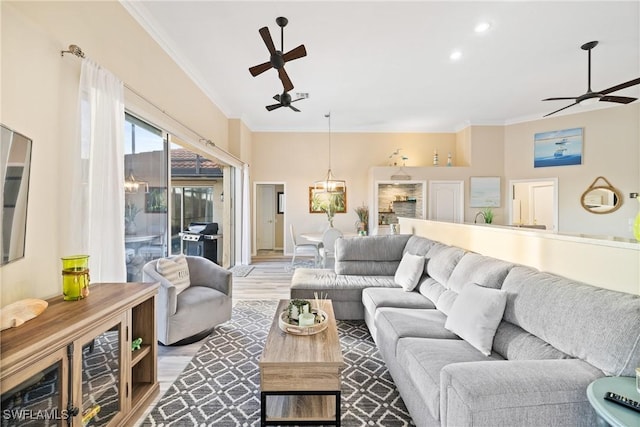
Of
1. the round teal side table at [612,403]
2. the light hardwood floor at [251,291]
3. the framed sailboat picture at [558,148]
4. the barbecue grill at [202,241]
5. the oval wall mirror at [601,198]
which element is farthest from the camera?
the barbecue grill at [202,241]

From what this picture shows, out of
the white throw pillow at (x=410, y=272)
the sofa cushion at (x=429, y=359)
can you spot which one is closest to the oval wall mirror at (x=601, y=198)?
the white throw pillow at (x=410, y=272)

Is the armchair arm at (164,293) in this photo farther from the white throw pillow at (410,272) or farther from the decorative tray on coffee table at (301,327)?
the white throw pillow at (410,272)

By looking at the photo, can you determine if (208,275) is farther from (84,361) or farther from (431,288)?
(431,288)

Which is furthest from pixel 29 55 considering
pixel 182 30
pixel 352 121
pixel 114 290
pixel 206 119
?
pixel 352 121

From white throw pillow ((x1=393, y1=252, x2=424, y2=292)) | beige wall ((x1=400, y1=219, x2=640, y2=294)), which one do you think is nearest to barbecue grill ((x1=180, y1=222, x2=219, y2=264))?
white throw pillow ((x1=393, y1=252, x2=424, y2=292))

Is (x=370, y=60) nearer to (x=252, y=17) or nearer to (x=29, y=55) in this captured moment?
(x=252, y=17)

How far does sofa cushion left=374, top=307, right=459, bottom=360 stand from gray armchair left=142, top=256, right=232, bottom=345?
1661 mm

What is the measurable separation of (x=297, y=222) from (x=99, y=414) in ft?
19.5

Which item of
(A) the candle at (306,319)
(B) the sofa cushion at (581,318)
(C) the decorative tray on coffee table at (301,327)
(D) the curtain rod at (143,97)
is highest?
(D) the curtain rod at (143,97)

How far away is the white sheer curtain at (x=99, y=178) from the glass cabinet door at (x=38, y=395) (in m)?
0.92

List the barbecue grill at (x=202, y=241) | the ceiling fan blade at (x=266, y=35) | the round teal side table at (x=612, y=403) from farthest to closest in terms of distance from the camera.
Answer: the barbecue grill at (x=202, y=241)
the ceiling fan blade at (x=266, y=35)
the round teal side table at (x=612, y=403)

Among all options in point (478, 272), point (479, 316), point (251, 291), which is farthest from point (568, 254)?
point (251, 291)

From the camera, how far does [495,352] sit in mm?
1773

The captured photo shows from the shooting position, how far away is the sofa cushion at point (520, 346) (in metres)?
1.48
